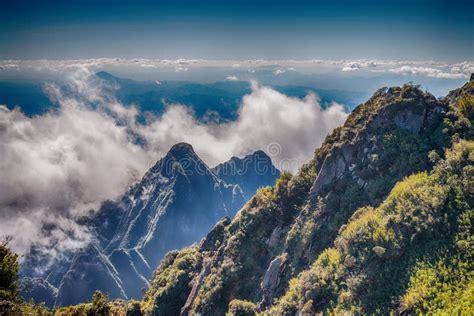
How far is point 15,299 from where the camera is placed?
38.1 meters

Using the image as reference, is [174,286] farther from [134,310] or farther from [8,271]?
[8,271]

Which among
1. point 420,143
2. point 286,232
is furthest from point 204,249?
point 420,143

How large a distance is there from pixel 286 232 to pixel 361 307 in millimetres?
20176

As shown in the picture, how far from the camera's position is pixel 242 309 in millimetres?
49625

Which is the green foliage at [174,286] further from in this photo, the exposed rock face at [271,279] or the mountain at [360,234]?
the exposed rock face at [271,279]

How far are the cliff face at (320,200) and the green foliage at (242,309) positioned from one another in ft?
0.86

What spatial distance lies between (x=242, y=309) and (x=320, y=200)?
17560 mm

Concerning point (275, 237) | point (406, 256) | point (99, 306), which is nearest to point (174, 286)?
point (275, 237)

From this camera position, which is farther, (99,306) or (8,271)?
(99,306)

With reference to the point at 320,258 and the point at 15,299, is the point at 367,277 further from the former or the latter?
the point at 15,299

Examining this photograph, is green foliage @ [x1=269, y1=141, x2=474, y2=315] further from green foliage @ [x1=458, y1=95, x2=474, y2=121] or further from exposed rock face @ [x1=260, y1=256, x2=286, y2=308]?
green foliage @ [x1=458, y1=95, x2=474, y2=121]

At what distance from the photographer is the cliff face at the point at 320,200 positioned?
48.3m

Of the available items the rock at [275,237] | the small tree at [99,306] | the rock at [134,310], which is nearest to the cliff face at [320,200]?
the rock at [275,237]

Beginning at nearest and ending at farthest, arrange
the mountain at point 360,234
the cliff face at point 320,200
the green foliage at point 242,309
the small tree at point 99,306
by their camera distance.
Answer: the mountain at point 360,234 → the small tree at point 99,306 → the cliff face at point 320,200 → the green foliage at point 242,309
